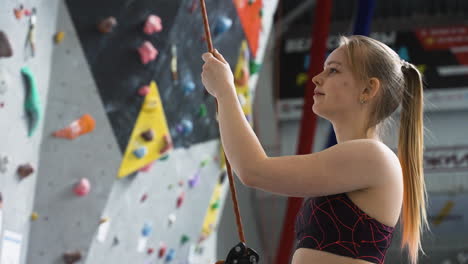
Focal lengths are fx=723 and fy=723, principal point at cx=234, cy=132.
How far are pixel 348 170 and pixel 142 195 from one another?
1604 mm

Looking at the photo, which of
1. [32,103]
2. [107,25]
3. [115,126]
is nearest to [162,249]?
[115,126]

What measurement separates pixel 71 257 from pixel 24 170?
17.7 inches

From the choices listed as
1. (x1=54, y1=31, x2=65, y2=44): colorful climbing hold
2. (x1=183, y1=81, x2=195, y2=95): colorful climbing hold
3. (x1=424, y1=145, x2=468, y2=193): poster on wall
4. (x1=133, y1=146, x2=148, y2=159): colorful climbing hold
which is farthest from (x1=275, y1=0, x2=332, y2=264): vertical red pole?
(x1=424, y1=145, x2=468, y2=193): poster on wall

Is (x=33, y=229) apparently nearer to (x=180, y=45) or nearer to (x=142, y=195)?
(x=142, y=195)

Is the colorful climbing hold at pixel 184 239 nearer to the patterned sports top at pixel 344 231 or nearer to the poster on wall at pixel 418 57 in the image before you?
the patterned sports top at pixel 344 231

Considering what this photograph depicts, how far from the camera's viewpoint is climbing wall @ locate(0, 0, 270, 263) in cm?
193

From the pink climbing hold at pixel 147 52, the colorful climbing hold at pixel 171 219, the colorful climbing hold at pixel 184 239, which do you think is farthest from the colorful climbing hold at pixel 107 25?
the colorful climbing hold at pixel 184 239

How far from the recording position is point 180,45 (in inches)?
105

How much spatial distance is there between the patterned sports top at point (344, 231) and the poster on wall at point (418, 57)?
27.1ft

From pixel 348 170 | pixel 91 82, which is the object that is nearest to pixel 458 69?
pixel 91 82

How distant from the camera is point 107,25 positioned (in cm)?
214

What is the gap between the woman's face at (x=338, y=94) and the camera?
4.38 feet

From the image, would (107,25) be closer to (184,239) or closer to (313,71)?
(184,239)

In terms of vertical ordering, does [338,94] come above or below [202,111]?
above
